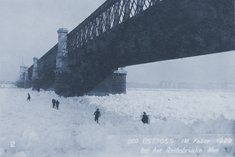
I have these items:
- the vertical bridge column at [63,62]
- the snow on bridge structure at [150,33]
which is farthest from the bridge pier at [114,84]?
the snow on bridge structure at [150,33]

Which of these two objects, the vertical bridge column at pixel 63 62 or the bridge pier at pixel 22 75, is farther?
the bridge pier at pixel 22 75

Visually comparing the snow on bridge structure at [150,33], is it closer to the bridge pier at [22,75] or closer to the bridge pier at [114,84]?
the bridge pier at [114,84]

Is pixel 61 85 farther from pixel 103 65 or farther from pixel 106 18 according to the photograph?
pixel 106 18

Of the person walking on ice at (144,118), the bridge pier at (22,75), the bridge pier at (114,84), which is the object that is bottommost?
the person walking on ice at (144,118)

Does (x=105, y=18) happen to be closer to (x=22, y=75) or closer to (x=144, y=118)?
(x=144, y=118)

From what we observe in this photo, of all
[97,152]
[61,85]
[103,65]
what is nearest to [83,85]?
[61,85]

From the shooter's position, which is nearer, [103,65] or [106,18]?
[106,18]

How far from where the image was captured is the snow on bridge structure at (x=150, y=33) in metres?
10.1

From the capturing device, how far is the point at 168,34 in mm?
11727

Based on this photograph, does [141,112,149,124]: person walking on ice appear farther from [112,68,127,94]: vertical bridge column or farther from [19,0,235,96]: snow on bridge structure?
[112,68,127,94]: vertical bridge column

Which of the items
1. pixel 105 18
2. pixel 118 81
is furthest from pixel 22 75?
pixel 105 18

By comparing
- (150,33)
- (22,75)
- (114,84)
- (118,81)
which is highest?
(22,75)

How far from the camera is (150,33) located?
12.4 meters

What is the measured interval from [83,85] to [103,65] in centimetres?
627
